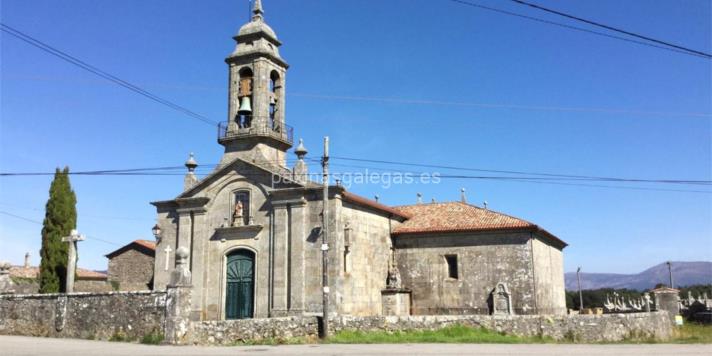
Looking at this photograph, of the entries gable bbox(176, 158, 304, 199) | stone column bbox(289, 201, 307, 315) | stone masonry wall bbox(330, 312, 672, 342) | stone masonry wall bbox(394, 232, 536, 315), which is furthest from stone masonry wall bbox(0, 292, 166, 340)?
stone masonry wall bbox(394, 232, 536, 315)

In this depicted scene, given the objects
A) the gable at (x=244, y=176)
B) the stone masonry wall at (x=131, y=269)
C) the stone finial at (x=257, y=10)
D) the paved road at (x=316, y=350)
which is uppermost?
the stone finial at (x=257, y=10)

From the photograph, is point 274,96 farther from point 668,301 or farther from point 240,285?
point 668,301

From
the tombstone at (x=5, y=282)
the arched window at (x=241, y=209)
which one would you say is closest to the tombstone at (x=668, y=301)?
the arched window at (x=241, y=209)

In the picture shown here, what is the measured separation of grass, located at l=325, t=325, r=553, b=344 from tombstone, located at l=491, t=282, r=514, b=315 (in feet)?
25.4

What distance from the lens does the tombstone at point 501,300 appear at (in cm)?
2792

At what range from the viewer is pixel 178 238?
2894 cm

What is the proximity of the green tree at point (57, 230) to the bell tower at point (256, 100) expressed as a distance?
9305mm

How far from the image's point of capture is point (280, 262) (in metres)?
26.5

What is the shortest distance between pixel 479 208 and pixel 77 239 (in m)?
18.9

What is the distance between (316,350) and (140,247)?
98.1ft

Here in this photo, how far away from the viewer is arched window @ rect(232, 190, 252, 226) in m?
27.8

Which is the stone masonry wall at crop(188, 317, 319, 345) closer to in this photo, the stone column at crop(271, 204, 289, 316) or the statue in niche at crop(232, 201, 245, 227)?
the stone column at crop(271, 204, 289, 316)

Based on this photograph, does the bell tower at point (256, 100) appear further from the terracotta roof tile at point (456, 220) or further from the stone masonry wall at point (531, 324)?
the stone masonry wall at point (531, 324)

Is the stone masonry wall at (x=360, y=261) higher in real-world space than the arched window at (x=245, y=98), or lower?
lower
